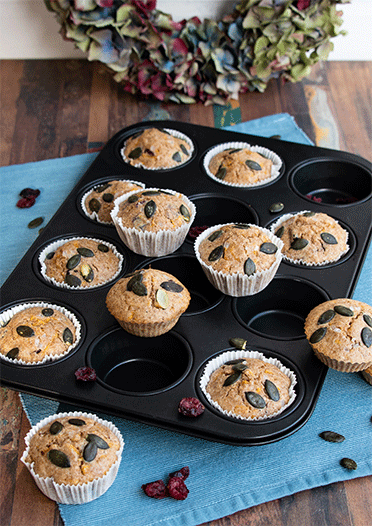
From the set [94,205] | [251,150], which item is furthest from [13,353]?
[251,150]

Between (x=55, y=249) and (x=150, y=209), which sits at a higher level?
(x=150, y=209)

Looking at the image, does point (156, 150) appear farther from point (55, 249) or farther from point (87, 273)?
point (87, 273)

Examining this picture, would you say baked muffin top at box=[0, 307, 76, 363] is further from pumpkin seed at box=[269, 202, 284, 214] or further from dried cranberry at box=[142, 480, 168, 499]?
pumpkin seed at box=[269, 202, 284, 214]

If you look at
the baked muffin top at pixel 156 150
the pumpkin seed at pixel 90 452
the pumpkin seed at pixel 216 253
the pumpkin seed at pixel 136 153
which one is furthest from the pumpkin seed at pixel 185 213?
the pumpkin seed at pixel 90 452

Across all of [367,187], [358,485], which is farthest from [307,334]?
[367,187]

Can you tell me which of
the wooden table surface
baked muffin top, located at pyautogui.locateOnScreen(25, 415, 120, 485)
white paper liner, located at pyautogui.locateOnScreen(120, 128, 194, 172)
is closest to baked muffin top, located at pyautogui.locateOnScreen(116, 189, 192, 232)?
white paper liner, located at pyautogui.locateOnScreen(120, 128, 194, 172)

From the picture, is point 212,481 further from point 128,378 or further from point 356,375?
point 356,375
